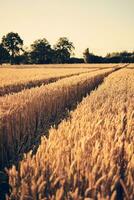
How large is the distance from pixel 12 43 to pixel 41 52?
317 inches

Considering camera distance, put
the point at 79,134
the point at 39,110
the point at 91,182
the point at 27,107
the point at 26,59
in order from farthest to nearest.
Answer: the point at 26,59 < the point at 39,110 < the point at 27,107 < the point at 79,134 < the point at 91,182

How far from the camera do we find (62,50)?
337ft

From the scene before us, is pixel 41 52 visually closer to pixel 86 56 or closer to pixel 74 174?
pixel 86 56

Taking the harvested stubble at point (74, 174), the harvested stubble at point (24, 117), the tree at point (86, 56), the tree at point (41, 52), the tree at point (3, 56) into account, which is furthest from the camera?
the tree at point (41, 52)

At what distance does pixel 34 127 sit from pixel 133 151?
10.9 feet

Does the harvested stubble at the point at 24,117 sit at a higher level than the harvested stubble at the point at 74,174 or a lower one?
lower

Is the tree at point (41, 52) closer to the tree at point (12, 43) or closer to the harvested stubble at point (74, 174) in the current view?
the tree at point (12, 43)

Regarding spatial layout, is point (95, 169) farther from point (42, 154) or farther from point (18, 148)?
point (18, 148)

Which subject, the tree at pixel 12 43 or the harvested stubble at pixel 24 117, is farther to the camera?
the tree at pixel 12 43

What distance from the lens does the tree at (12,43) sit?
9281 centimetres

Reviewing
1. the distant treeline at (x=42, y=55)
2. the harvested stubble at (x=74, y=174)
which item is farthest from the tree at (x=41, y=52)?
the harvested stubble at (x=74, y=174)

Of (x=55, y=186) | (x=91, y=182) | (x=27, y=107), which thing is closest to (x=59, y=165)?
(x=55, y=186)

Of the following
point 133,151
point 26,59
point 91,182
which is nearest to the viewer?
point 91,182

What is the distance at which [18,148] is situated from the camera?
15.2ft
